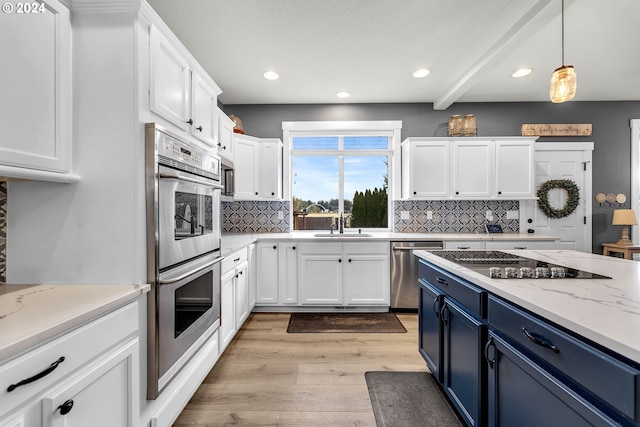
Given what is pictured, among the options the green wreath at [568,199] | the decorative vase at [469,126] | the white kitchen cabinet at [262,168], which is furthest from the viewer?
the green wreath at [568,199]

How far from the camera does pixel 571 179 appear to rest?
4.02 metres

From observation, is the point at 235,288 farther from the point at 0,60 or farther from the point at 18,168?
the point at 0,60

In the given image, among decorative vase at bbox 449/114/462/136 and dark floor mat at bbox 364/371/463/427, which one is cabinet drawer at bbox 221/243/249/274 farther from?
decorative vase at bbox 449/114/462/136

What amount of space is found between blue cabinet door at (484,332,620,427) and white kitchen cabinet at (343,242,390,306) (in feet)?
6.80

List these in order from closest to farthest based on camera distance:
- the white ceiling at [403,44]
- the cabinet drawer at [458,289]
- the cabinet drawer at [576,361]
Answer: the cabinet drawer at [576,361] < the cabinet drawer at [458,289] < the white ceiling at [403,44]

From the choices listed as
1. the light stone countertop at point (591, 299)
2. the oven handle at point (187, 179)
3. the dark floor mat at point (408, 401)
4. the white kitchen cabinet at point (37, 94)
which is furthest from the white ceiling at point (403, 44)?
the dark floor mat at point (408, 401)

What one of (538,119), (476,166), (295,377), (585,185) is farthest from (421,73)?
(295,377)

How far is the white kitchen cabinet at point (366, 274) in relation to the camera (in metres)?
3.39

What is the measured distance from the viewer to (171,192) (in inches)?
59.3

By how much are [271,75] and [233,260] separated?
199 centimetres

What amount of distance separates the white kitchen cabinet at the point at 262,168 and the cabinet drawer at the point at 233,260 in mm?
957

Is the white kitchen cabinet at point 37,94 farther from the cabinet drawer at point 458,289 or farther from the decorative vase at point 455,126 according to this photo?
the decorative vase at point 455,126

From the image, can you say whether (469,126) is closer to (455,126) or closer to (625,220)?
(455,126)

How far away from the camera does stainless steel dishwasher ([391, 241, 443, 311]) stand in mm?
3355
